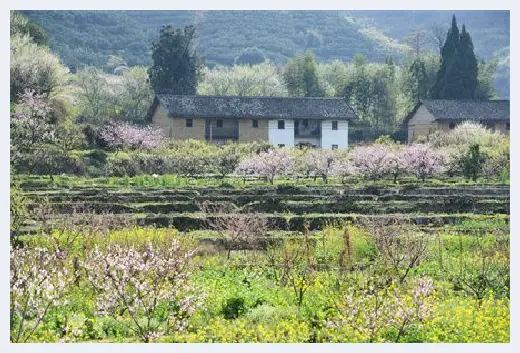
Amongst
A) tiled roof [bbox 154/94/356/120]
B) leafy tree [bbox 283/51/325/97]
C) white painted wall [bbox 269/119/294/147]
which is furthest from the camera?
leafy tree [bbox 283/51/325/97]

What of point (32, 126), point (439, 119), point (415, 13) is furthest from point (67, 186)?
point (415, 13)

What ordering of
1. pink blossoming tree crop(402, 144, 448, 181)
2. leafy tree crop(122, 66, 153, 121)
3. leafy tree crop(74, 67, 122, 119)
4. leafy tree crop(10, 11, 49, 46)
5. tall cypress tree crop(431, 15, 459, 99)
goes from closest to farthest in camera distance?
pink blossoming tree crop(402, 144, 448, 181) → leafy tree crop(10, 11, 49, 46) → tall cypress tree crop(431, 15, 459, 99) → leafy tree crop(122, 66, 153, 121) → leafy tree crop(74, 67, 122, 119)

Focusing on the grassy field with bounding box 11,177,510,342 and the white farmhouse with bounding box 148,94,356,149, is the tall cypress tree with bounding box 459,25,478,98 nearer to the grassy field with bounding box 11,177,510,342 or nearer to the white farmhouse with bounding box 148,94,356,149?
the white farmhouse with bounding box 148,94,356,149

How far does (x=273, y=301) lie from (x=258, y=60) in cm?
11075

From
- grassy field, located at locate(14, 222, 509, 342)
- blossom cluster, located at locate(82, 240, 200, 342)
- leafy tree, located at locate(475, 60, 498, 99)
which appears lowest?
grassy field, located at locate(14, 222, 509, 342)

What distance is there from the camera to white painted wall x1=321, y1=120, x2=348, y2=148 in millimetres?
60000

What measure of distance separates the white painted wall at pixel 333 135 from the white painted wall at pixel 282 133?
2.14 meters

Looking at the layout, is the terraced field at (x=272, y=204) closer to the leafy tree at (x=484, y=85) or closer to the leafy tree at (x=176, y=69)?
the leafy tree at (x=176, y=69)

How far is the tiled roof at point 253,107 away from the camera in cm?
5706

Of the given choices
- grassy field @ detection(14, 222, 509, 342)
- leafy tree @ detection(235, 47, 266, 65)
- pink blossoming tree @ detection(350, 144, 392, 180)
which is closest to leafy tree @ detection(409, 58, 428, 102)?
pink blossoming tree @ detection(350, 144, 392, 180)

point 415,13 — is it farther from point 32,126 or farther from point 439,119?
point 32,126

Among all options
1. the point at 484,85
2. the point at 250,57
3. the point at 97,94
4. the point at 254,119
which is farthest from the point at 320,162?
the point at 250,57

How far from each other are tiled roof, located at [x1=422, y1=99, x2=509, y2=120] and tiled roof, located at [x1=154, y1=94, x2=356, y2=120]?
506cm

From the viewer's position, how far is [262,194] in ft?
108
